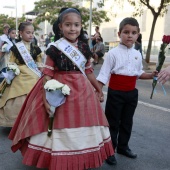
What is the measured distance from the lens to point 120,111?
3.50m

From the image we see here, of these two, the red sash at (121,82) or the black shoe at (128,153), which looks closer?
the red sash at (121,82)

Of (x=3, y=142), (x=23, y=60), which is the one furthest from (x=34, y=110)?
(x=23, y=60)

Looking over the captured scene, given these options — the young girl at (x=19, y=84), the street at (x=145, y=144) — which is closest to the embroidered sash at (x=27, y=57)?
the young girl at (x=19, y=84)

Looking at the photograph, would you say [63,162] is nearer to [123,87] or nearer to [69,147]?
[69,147]

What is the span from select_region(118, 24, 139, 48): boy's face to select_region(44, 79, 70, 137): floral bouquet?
87cm

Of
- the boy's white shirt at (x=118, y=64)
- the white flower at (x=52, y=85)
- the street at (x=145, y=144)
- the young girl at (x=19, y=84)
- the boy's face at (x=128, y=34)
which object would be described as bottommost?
the street at (x=145, y=144)

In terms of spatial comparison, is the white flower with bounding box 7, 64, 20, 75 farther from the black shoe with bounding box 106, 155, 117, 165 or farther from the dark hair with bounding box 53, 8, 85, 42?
the black shoe with bounding box 106, 155, 117, 165

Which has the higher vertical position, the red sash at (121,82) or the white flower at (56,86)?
the white flower at (56,86)

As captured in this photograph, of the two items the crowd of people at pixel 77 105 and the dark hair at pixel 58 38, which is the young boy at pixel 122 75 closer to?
the crowd of people at pixel 77 105

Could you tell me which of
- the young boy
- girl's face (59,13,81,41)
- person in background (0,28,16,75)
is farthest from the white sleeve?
person in background (0,28,16,75)

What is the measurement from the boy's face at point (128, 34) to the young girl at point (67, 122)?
46 cm

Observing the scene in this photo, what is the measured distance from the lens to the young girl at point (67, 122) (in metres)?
2.85

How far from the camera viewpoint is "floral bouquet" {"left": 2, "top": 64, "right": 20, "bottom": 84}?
452cm

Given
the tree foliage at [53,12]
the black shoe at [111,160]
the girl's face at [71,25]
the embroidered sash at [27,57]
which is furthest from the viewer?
the tree foliage at [53,12]
